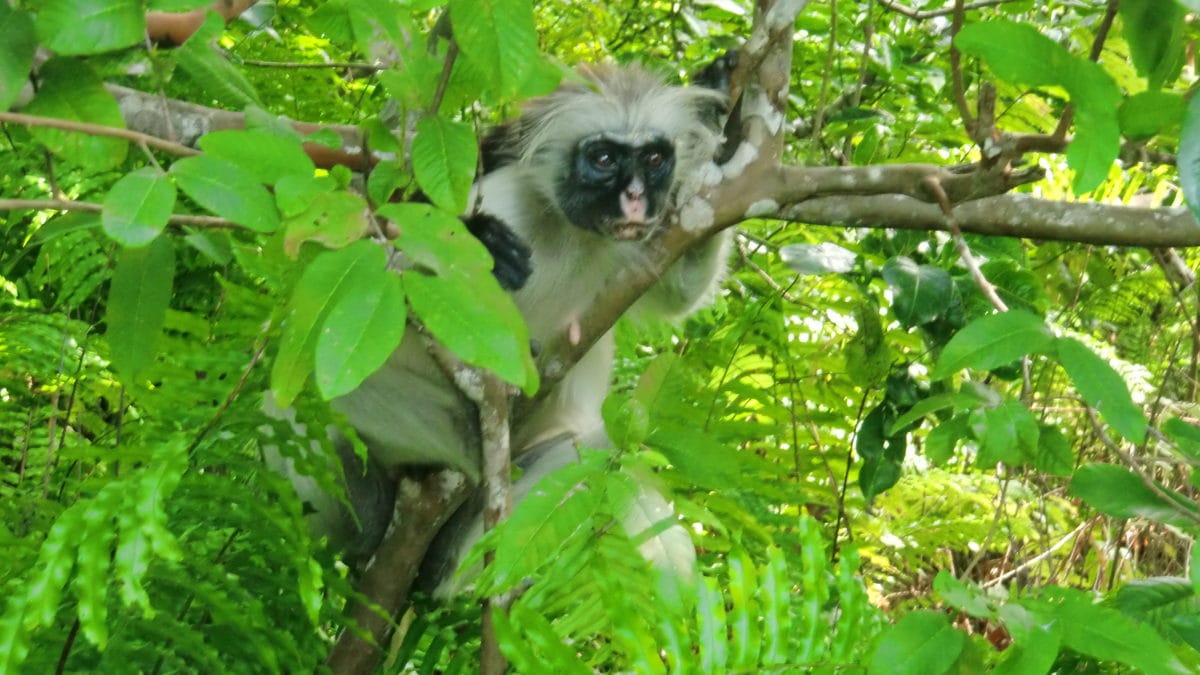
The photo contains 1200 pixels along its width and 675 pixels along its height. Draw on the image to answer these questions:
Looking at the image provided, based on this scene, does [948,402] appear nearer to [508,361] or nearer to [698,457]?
[698,457]

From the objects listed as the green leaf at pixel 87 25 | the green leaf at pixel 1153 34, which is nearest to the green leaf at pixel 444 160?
the green leaf at pixel 87 25

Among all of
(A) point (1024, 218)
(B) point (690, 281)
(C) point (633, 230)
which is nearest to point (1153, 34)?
(A) point (1024, 218)

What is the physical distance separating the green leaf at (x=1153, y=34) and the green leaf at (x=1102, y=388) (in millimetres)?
485

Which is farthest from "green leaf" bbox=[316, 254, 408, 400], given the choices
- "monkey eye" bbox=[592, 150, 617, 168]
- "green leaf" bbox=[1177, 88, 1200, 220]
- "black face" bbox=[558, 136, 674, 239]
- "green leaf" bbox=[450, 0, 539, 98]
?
"monkey eye" bbox=[592, 150, 617, 168]

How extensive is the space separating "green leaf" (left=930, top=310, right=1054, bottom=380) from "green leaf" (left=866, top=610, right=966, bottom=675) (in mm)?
436

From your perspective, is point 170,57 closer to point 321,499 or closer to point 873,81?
point 321,499

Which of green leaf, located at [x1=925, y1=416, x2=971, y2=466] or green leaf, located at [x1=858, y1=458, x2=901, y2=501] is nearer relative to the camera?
green leaf, located at [x1=925, y1=416, x2=971, y2=466]

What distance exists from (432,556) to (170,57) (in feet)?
8.22

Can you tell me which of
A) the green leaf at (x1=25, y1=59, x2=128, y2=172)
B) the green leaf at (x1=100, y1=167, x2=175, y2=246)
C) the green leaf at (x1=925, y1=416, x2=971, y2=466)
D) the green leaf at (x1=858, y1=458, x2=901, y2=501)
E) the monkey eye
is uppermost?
the green leaf at (x1=100, y1=167, x2=175, y2=246)

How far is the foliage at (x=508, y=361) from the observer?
4.96ft

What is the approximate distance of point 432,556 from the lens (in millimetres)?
4043

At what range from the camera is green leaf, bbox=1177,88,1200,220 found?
159cm

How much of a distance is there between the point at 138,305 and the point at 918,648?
137cm

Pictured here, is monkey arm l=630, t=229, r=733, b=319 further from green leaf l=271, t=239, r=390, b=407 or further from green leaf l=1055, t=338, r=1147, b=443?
green leaf l=271, t=239, r=390, b=407
